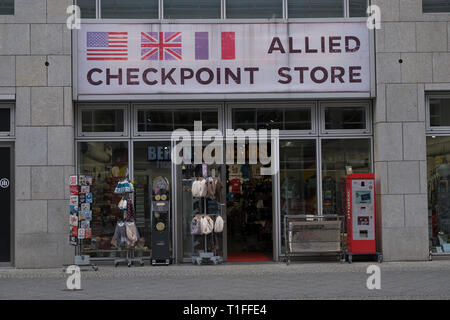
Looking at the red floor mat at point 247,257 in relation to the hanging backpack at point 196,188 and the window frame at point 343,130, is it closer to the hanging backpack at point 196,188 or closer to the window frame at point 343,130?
the hanging backpack at point 196,188

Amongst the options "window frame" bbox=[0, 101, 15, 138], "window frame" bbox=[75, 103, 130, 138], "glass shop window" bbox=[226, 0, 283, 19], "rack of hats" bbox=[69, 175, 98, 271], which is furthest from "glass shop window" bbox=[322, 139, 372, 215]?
"window frame" bbox=[0, 101, 15, 138]

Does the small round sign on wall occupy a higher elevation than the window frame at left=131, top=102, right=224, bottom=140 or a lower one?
lower

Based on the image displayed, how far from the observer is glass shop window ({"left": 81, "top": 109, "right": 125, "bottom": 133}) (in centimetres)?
1423

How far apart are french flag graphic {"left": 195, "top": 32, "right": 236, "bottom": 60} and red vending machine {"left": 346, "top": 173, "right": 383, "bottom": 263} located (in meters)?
4.01

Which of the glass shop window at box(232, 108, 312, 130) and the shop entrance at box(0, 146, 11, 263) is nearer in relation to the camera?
the shop entrance at box(0, 146, 11, 263)

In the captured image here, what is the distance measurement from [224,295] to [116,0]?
25.6 feet

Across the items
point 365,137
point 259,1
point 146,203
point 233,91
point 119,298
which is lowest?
point 119,298

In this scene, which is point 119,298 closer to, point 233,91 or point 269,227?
point 233,91

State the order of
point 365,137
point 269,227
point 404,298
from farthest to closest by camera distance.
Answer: point 269,227, point 365,137, point 404,298

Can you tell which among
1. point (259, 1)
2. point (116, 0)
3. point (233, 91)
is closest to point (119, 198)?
point (233, 91)

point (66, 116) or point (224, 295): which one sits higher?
point (66, 116)

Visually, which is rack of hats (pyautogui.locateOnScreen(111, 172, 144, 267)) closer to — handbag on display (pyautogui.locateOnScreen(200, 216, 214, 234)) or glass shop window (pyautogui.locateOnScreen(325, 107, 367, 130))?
handbag on display (pyautogui.locateOnScreen(200, 216, 214, 234))

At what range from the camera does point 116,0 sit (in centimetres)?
1424

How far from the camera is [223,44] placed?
14094 mm
